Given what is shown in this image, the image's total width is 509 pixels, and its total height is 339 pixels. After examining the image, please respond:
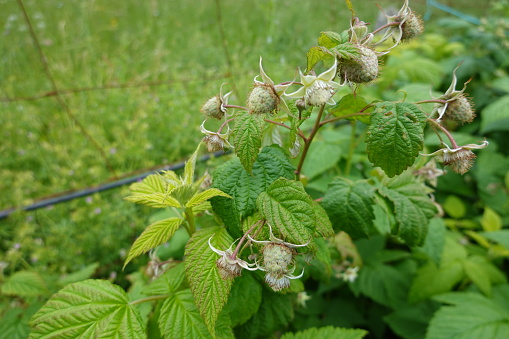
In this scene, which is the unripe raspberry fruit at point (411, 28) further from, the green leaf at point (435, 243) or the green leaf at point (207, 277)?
the green leaf at point (435, 243)

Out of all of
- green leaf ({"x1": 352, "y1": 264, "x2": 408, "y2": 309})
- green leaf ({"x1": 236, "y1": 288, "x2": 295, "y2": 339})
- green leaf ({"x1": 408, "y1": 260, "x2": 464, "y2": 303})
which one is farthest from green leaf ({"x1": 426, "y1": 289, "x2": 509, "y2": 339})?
green leaf ({"x1": 236, "y1": 288, "x2": 295, "y2": 339})

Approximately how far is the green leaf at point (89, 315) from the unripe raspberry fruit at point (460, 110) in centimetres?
96

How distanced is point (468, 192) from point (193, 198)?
226 cm

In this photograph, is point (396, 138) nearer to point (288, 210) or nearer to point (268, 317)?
point (288, 210)

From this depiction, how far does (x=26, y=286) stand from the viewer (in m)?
1.47

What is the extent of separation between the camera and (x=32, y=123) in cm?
336

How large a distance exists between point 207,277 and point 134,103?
3.23 metres

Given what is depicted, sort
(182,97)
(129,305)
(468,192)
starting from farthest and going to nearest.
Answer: (182,97) < (468,192) < (129,305)

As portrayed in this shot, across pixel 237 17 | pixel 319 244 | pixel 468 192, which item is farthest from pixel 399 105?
pixel 237 17

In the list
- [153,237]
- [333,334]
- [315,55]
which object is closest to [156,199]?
[153,237]

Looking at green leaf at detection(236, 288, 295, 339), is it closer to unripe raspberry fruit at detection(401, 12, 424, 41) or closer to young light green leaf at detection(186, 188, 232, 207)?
young light green leaf at detection(186, 188, 232, 207)

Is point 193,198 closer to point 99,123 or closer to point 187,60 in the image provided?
point 99,123

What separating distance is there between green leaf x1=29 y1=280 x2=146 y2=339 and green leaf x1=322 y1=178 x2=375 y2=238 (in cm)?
Answer: 63

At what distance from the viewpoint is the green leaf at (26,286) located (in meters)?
1.44
